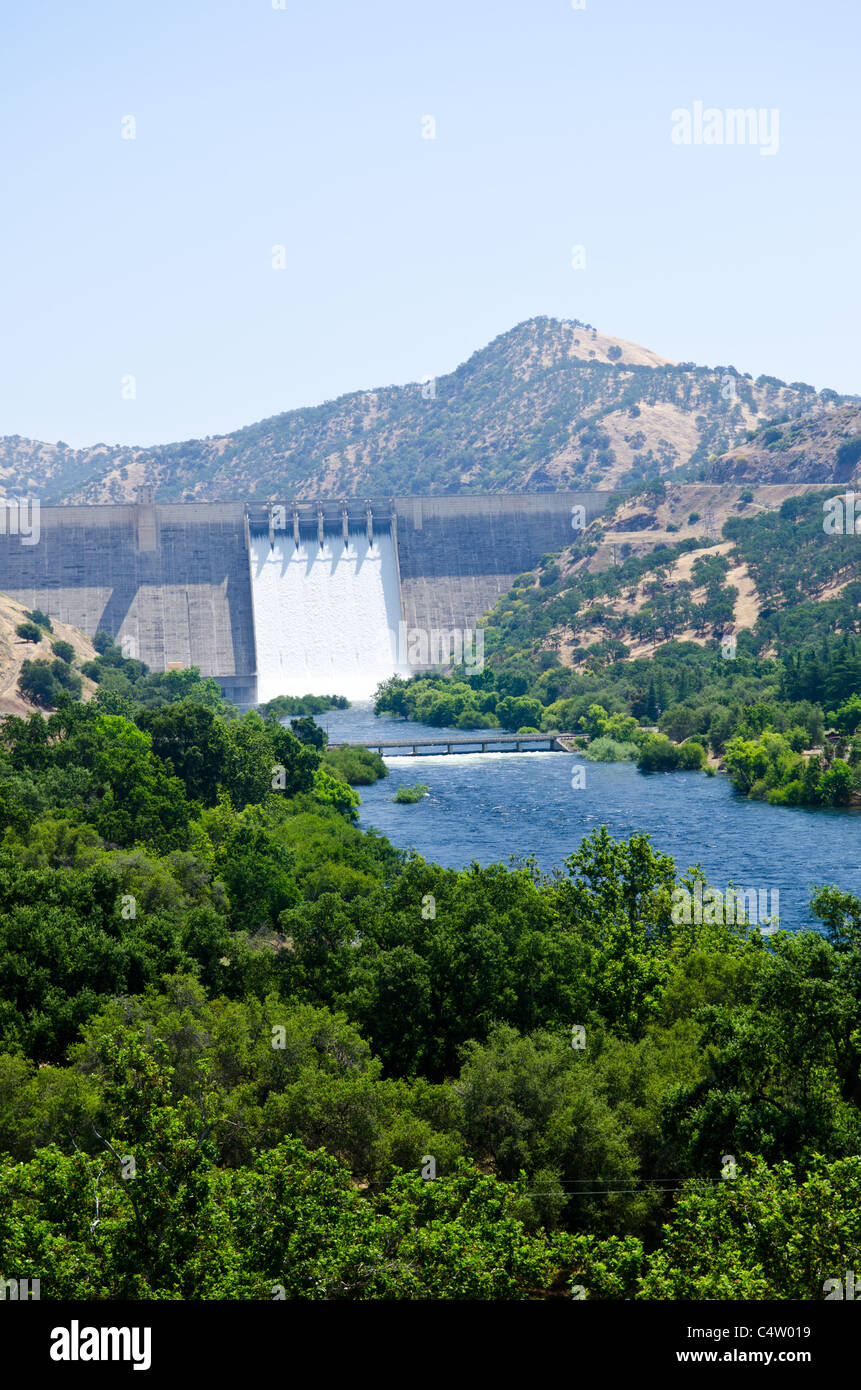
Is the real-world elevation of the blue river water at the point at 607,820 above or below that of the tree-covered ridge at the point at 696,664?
below

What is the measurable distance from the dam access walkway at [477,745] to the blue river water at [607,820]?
1241 millimetres

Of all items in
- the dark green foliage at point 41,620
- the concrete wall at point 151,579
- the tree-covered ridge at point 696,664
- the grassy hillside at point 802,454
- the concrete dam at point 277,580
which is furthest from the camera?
the grassy hillside at point 802,454

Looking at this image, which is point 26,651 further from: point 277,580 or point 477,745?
point 277,580

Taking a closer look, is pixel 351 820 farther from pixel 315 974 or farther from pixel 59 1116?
pixel 59 1116

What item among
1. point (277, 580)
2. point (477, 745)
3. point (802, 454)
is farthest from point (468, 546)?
point (477, 745)

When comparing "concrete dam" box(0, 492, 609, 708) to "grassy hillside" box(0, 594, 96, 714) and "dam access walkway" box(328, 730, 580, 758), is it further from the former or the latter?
"dam access walkway" box(328, 730, 580, 758)

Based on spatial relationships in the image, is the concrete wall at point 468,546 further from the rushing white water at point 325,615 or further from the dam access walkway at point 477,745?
the dam access walkway at point 477,745

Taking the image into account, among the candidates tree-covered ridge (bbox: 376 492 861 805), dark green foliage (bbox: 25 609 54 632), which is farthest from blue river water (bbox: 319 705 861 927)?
dark green foliage (bbox: 25 609 54 632)

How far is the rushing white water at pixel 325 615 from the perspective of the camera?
121750 mm

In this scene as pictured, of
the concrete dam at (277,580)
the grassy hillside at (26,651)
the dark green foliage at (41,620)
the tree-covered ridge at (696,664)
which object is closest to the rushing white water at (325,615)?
the concrete dam at (277,580)

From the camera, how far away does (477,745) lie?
299 ft
